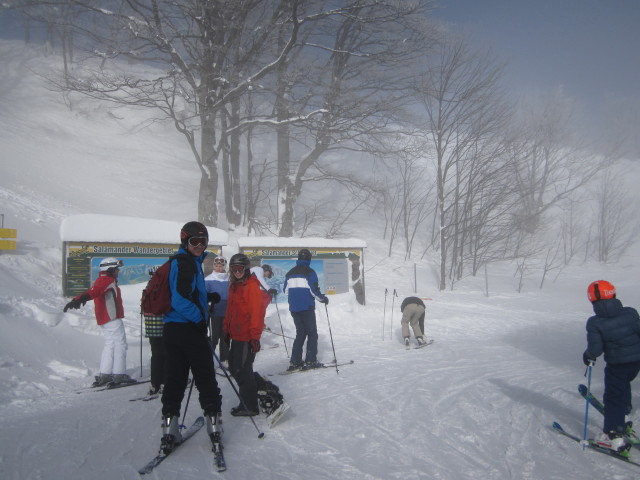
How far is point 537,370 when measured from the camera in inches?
250

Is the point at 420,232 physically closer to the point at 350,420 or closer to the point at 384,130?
the point at 384,130

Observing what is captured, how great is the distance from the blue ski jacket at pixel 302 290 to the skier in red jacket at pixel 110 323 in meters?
2.48

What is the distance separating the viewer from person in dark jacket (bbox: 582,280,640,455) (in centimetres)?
356

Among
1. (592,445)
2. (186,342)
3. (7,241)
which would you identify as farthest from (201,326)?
(7,241)

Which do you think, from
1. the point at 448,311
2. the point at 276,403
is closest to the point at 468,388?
the point at 276,403

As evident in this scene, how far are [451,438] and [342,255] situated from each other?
7.87 meters

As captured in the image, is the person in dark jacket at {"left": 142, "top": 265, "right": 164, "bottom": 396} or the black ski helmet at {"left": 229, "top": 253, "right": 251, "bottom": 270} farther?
the person in dark jacket at {"left": 142, "top": 265, "right": 164, "bottom": 396}

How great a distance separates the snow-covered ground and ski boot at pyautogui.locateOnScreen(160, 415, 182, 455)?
0.40 feet

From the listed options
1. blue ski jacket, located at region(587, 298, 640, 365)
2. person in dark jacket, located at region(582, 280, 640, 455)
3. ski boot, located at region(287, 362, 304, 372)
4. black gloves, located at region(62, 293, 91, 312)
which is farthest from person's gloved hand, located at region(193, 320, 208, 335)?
blue ski jacket, located at region(587, 298, 640, 365)

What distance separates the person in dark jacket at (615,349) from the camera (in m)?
3.56

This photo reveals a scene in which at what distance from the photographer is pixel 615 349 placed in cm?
363

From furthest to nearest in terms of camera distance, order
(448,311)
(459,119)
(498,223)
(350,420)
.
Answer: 1. (498,223)
2. (459,119)
3. (448,311)
4. (350,420)

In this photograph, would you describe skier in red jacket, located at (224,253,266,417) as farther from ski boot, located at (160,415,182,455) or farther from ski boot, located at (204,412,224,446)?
ski boot, located at (160,415,182,455)

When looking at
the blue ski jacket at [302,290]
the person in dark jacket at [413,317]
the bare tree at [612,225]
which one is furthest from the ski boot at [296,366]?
the bare tree at [612,225]
